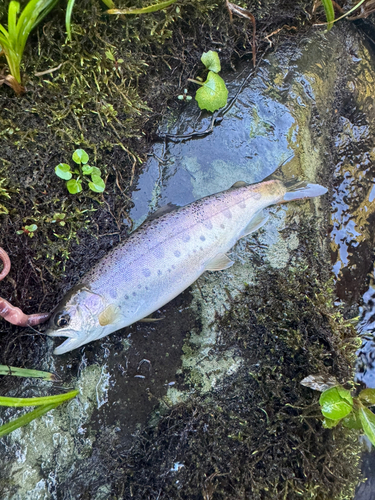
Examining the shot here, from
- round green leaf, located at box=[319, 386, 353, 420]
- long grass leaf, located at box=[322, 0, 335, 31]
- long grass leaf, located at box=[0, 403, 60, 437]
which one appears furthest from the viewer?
long grass leaf, located at box=[322, 0, 335, 31]

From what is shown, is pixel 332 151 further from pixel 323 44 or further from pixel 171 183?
pixel 171 183

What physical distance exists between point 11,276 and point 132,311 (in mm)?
1164

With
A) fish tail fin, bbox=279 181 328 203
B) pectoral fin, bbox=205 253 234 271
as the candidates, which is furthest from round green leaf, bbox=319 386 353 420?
fish tail fin, bbox=279 181 328 203

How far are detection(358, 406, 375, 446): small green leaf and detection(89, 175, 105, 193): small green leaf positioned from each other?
2958mm

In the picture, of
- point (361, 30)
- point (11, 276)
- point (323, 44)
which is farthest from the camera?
point (361, 30)

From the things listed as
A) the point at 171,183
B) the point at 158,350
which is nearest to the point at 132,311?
the point at 158,350

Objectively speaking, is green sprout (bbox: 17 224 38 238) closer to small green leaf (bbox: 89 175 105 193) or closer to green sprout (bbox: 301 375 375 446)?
small green leaf (bbox: 89 175 105 193)

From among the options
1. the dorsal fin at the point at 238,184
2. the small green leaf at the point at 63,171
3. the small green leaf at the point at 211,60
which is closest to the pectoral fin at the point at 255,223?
the dorsal fin at the point at 238,184

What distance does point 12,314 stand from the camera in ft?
9.73

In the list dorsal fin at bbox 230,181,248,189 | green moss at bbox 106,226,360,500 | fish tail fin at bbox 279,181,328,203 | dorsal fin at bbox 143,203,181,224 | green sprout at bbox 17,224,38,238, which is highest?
dorsal fin at bbox 230,181,248,189

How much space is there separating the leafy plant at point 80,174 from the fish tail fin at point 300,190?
1725 millimetres

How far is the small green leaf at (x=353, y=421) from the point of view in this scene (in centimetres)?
300

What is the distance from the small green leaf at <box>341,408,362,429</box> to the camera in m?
3.00

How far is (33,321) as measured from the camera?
120 inches
